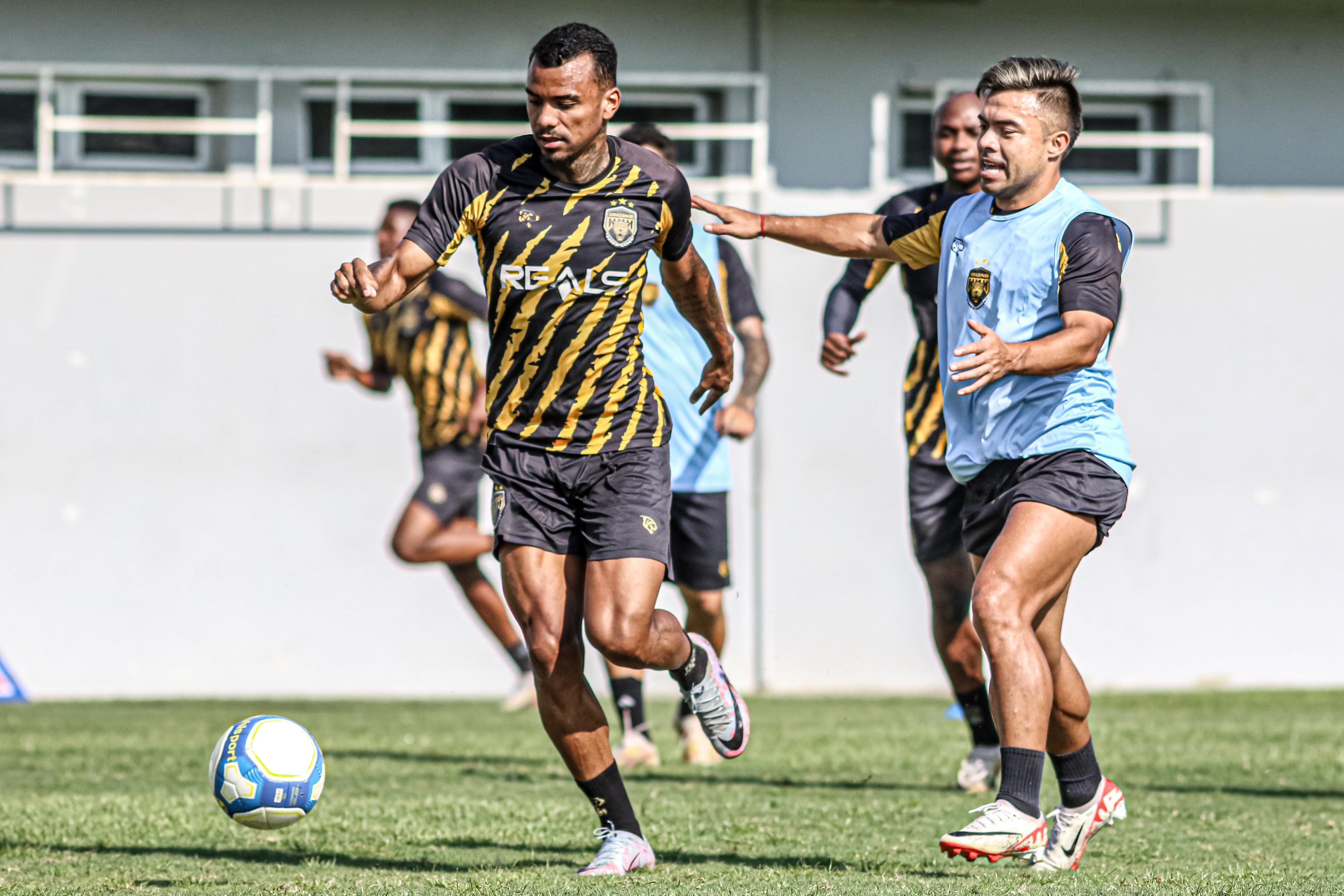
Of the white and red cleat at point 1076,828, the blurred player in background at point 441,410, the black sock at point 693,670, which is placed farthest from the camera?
the blurred player in background at point 441,410

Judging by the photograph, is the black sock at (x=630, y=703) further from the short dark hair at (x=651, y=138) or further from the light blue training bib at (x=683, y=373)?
the short dark hair at (x=651, y=138)

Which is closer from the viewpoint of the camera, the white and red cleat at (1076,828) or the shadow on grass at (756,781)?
the white and red cleat at (1076,828)

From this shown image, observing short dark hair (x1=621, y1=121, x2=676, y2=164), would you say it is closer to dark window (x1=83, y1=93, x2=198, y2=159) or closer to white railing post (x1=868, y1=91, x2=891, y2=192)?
white railing post (x1=868, y1=91, x2=891, y2=192)

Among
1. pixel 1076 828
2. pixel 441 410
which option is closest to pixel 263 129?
Answer: pixel 441 410

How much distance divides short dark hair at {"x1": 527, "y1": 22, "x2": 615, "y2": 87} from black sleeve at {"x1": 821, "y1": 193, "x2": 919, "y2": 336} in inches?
90.1

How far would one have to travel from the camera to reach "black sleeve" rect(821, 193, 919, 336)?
22.9 ft

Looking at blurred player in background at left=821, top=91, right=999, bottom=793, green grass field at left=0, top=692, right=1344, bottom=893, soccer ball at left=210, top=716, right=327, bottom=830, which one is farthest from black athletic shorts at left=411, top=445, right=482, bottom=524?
soccer ball at left=210, top=716, right=327, bottom=830

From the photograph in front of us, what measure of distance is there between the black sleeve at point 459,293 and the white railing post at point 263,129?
348cm

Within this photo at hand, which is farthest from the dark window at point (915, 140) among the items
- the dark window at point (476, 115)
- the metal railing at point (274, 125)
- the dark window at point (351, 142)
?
the dark window at point (351, 142)

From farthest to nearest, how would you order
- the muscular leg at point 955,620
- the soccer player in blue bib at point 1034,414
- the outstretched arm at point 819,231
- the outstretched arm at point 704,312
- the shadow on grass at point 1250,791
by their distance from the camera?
the muscular leg at point 955,620 → the shadow on grass at point 1250,791 → the outstretched arm at point 819,231 → the outstretched arm at point 704,312 → the soccer player in blue bib at point 1034,414

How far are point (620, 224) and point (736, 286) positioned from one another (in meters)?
2.71

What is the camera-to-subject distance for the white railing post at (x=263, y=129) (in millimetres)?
12523

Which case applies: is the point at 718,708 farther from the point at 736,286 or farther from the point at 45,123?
the point at 45,123

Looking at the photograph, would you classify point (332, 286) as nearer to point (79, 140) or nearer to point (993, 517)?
point (993, 517)
